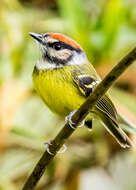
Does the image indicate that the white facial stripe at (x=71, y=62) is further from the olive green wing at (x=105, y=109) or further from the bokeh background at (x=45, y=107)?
the bokeh background at (x=45, y=107)

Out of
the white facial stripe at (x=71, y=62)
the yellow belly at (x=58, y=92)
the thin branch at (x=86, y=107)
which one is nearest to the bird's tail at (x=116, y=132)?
the yellow belly at (x=58, y=92)

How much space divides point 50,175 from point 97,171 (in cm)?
50

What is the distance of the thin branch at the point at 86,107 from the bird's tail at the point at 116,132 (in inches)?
23.7

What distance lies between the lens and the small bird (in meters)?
2.05

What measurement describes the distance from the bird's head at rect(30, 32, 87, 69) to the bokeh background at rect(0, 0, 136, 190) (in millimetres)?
611

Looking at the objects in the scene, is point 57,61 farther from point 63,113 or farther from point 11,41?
point 11,41

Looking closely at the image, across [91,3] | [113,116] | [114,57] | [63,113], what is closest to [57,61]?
[63,113]

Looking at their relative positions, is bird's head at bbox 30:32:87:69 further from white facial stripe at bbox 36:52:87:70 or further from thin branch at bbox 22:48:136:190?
thin branch at bbox 22:48:136:190

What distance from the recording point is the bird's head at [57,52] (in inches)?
85.0

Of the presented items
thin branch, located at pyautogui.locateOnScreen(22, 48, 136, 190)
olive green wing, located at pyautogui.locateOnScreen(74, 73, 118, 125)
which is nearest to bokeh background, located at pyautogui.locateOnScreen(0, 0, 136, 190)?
olive green wing, located at pyautogui.locateOnScreen(74, 73, 118, 125)

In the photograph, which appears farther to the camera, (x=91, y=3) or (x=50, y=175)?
(x=91, y=3)

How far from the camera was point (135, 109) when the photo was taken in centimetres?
268

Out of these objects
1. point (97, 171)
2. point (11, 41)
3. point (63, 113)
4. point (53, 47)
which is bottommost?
point (97, 171)

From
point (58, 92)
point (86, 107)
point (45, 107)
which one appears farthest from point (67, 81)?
point (45, 107)
